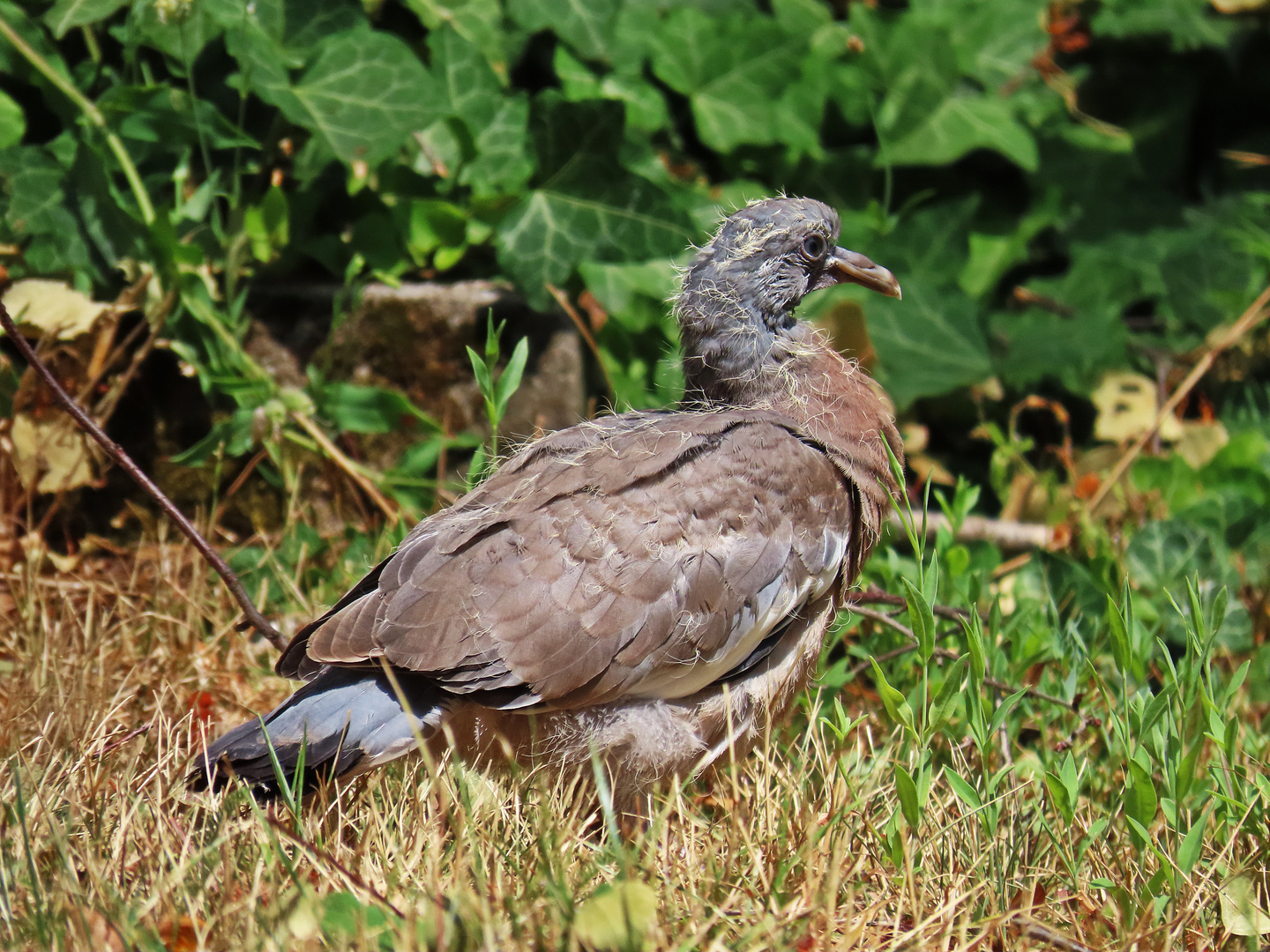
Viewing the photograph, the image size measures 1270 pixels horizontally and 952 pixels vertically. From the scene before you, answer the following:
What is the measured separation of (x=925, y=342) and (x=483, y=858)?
8.65 feet

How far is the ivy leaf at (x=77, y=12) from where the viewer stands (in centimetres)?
301

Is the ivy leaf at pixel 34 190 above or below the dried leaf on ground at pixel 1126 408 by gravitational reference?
above

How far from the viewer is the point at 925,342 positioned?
13.4 feet

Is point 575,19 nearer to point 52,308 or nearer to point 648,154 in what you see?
point 648,154

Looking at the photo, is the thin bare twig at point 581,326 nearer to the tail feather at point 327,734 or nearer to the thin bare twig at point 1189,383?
the tail feather at point 327,734

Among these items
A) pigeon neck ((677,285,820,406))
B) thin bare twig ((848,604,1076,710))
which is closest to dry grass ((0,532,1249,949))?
thin bare twig ((848,604,1076,710))

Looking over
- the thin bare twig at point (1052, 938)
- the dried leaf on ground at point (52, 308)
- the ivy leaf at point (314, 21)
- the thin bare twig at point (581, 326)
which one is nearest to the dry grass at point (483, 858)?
the thin bare twig at point (1052, 938)

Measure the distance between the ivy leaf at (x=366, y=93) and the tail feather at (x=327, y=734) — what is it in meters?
1.61

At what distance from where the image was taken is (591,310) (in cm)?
366

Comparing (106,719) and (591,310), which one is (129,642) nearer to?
(106,719)

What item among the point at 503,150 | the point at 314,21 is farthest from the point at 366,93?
the point at 503,150

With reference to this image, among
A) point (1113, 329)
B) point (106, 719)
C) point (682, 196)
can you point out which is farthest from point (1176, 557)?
point (106, 719)

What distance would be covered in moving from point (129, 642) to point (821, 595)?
5.36ft

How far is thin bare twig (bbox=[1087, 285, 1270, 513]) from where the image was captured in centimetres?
388
